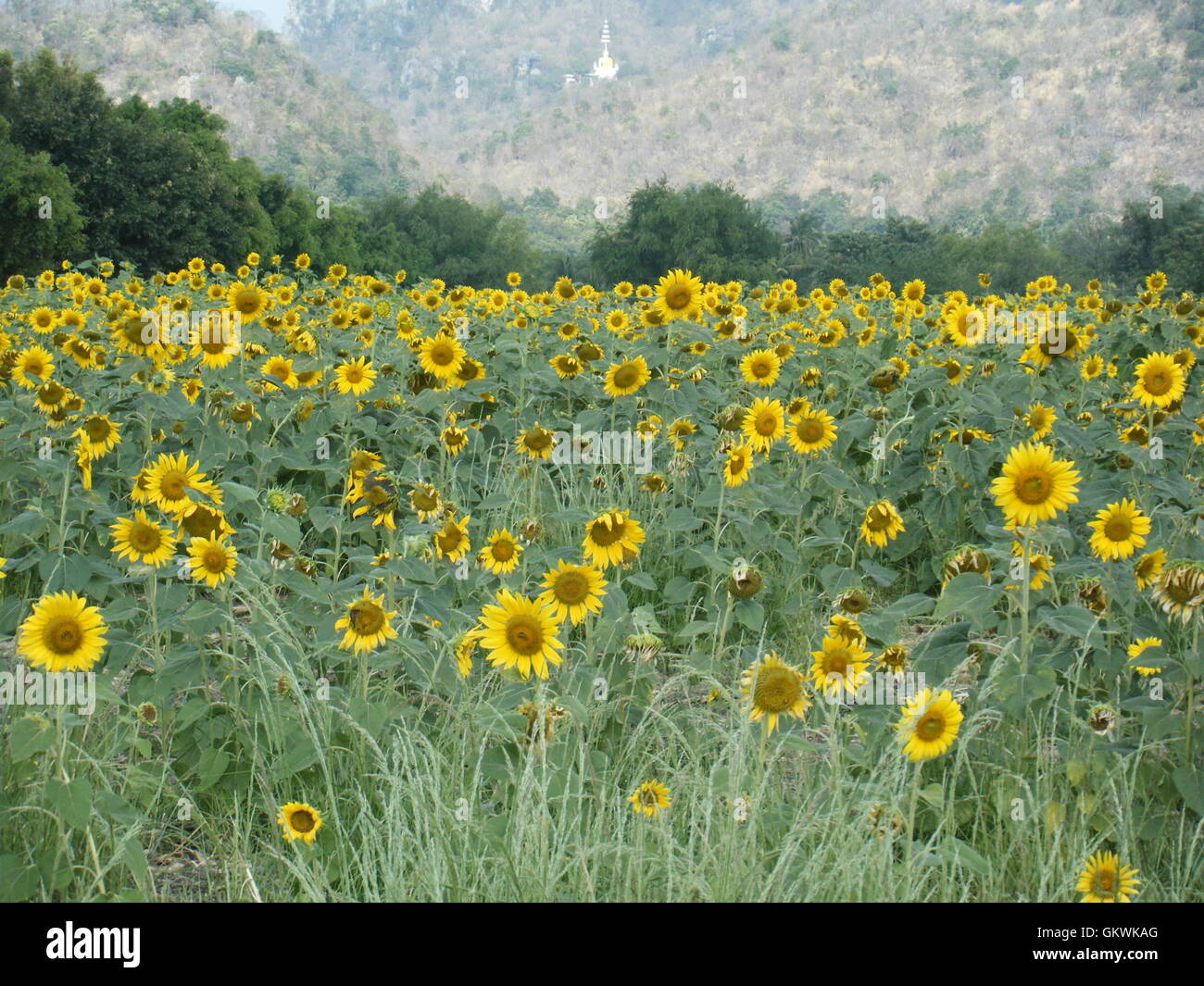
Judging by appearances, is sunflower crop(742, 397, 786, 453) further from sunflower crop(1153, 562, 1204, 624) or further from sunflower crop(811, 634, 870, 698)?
sunflower crop(1153, 562, 1204, 624)

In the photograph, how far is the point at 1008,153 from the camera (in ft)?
361

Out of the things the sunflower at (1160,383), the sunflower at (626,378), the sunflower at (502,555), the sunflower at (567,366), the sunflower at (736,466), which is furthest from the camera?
the sunflower at (567,366)

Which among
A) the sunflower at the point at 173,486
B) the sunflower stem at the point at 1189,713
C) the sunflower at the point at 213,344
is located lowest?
the sunflower stem at the point at 1189,713

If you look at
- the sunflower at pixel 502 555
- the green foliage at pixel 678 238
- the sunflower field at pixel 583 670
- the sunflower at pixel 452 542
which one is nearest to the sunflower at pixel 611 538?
the sunflower field at pixel 583 670

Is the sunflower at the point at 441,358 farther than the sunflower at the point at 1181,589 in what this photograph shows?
Yes

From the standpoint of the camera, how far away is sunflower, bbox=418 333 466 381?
4.62 metres

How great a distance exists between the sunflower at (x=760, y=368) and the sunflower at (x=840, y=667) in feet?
8.80

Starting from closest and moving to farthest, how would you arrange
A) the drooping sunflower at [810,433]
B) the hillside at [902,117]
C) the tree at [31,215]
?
1. the drooping sunflower at [810,433]
2. the tree at [31,215]
3. the hillside at [902,117]

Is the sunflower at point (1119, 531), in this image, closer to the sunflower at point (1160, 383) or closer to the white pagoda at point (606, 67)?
the sunflower at point (1160, 383)

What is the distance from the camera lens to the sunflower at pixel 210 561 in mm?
2646

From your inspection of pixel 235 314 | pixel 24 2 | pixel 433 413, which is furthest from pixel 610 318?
pixel 24 2

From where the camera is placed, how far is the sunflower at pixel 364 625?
2.59 metres

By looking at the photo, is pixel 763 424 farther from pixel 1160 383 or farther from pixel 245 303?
pixel 245 303

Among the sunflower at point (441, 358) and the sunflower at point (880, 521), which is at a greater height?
the sunflower at point (441, 358)
